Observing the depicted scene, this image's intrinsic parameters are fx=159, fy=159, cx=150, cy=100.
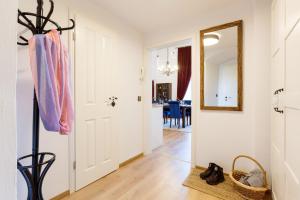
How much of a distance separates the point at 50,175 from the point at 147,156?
165 centimetres

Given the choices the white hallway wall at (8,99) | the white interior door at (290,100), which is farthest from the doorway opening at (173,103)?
the white hallway wall at (8,99)

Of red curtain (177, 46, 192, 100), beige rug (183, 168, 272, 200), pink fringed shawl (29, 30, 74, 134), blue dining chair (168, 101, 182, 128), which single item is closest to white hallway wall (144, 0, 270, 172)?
beige rug (183, 168, 272, 200)

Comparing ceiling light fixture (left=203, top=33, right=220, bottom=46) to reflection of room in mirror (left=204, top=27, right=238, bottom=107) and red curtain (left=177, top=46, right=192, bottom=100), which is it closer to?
reflection of room in mirror (left=204, top=27, right=238, bottom=107)

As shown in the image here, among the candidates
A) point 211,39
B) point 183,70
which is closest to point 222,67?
point 211,39

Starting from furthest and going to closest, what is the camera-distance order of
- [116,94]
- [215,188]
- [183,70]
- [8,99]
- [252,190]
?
[183,70], [116,94], [215,188], [252,190], [8,99]

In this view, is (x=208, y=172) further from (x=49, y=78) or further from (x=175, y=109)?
(x=175, y=109)

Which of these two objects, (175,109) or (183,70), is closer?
(175,109)

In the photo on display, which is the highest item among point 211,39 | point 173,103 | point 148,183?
point 211,39

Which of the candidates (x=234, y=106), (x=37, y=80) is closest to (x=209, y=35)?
(x=234, y=106)

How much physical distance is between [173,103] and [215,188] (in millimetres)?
3541

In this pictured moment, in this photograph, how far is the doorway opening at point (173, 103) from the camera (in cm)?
332

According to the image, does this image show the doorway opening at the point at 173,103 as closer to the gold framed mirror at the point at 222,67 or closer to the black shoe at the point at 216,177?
the gold framed mirror at the point at 222,67

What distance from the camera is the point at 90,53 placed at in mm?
2010

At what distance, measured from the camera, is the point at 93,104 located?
6.73ft
